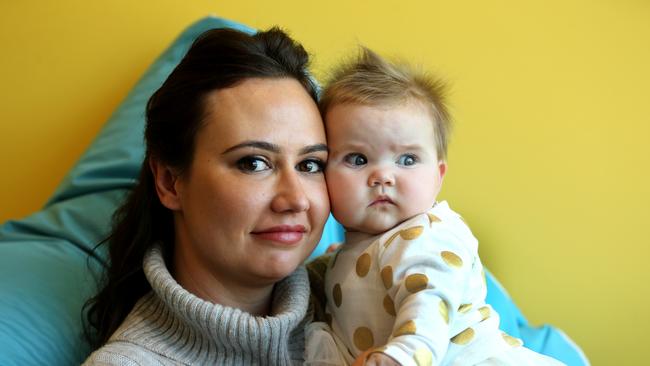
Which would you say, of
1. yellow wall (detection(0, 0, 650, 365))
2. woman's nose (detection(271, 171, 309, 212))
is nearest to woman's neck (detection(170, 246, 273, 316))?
woman's nose (detection(271, 171, 309, 212))

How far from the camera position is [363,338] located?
44.6 inches

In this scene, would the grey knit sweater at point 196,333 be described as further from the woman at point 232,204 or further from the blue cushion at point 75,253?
the blue cushion at point 75,253

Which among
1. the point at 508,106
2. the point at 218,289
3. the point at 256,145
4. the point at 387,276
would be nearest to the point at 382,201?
the point at 387,276

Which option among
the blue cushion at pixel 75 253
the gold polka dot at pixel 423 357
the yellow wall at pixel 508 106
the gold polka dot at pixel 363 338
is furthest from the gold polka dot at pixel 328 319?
the yellow wall at pixel 508 106

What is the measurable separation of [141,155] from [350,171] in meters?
0.86

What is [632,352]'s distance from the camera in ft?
6.34

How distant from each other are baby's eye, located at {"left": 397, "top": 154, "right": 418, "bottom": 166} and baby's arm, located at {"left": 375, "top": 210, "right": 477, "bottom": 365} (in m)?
0.11

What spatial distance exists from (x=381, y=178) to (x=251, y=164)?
241 millimetres

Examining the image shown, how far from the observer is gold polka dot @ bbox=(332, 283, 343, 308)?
1.20 m

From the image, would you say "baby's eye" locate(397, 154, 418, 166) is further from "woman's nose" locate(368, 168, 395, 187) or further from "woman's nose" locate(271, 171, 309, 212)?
"woman's nose" locate(271, 171, 309, 212)

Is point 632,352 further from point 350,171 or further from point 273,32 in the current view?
point 273,32

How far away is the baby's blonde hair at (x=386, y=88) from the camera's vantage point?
1.21 meters

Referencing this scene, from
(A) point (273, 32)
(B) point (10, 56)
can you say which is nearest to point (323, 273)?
(A) point (273, 32)

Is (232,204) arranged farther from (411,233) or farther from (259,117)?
(411,233)
